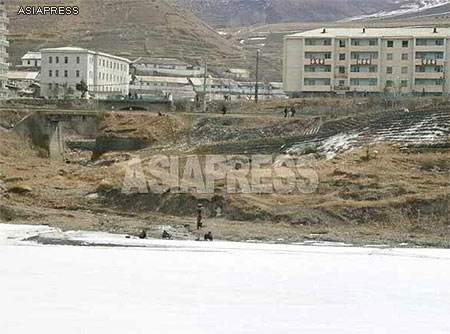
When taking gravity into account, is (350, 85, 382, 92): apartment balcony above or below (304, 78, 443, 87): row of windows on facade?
below

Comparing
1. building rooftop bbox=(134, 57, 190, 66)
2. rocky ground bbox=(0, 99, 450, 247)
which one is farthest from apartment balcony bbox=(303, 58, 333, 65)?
building rooftop bbox=(134, 57, 190, 66)

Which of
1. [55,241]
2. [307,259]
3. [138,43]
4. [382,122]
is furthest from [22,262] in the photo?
[138,43]

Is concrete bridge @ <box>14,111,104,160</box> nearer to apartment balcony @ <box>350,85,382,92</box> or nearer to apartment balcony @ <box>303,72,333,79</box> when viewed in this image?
apartment balcony @ <box>303,72,333,79</box>

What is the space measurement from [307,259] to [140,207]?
380 inches

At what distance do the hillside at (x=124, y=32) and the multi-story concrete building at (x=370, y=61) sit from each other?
43.3 meters

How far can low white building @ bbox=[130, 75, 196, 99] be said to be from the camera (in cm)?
7038

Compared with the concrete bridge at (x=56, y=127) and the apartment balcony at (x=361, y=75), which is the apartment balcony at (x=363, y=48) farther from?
the concrete bridge at (x=56, y=127)

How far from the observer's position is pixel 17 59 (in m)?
95.6

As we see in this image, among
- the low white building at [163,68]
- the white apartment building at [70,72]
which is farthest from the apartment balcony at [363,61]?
the low white building at [163,68]

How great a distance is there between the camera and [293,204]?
19797mm

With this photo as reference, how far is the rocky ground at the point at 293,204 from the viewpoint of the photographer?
17219mm

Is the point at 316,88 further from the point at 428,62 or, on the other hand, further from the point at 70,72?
the point at 70,72

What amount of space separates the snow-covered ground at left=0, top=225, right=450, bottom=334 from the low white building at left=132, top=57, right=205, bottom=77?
2883 inches

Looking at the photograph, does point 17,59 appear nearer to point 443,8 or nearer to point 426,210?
point 426,210
